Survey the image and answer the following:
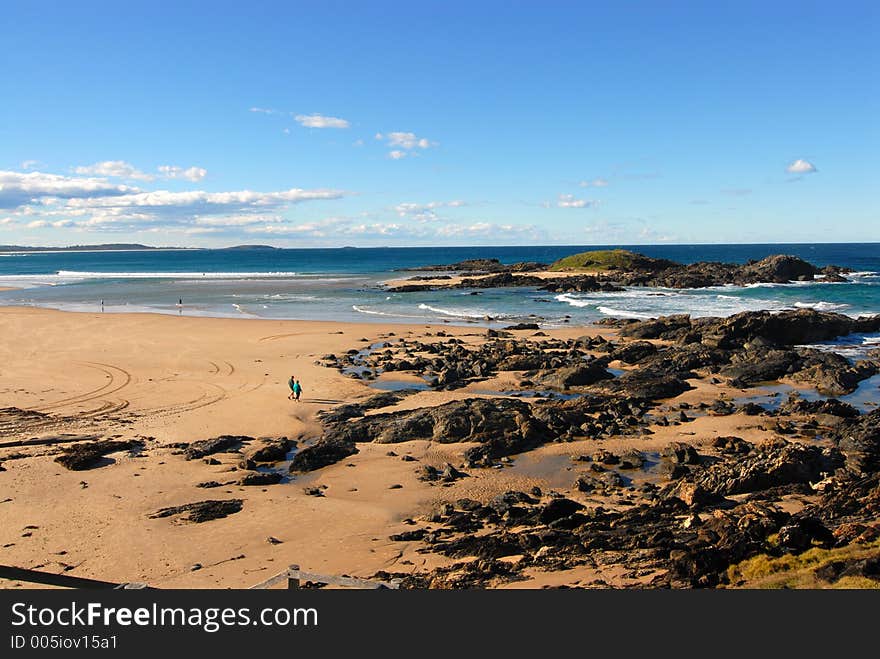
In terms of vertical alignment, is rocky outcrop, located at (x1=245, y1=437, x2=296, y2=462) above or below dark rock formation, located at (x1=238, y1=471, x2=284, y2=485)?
above

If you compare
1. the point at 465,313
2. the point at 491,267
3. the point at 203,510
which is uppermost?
the point at 491,267

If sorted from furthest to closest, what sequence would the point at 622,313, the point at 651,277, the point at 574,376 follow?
1. the point at 651,277
2. the point at 622,313
3. the point at 574,376

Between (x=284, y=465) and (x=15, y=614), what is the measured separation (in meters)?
12.0

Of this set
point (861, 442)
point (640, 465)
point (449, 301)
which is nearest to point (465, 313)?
point (449, 301)

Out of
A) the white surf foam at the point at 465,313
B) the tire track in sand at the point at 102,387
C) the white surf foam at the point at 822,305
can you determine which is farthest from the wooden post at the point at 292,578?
the white surf foam at the point at 822,305

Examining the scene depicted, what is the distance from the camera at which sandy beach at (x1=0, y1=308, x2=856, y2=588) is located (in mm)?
12141

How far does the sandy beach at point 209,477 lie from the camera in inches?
478

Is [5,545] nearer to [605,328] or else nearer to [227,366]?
[227,366]

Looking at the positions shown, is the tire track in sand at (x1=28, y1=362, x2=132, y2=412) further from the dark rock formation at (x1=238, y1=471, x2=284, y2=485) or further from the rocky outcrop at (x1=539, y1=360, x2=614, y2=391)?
the rocky outcrop at (x1=539, y1=360, x2=614, y2=391)

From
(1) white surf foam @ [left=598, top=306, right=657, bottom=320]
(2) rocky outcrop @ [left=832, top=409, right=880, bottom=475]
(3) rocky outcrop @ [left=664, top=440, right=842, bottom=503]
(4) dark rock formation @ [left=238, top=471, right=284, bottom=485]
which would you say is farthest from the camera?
(1) white surf foam @ [left=598, top=306, right=657, bottom=320]

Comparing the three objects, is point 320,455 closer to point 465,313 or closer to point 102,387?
point 102,387

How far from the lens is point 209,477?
1683 centimetres

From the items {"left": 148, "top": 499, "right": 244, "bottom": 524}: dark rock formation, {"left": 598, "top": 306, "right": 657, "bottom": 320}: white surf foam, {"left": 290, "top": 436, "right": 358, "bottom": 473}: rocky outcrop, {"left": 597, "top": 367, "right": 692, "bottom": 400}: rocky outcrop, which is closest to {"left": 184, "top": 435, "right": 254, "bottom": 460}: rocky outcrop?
{"left": 290, "top": 436, "right": 358, "bottom": 473}: rocky outcrop

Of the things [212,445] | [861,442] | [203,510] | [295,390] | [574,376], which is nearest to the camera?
[203,510]
